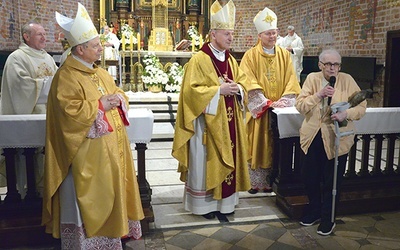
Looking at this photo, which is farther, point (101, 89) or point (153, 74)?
point (153, 74)

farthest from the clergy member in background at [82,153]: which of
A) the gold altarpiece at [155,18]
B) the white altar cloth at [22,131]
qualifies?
the gold altarpiece at [155,18]

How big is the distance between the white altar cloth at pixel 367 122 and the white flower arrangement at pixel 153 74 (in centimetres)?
593

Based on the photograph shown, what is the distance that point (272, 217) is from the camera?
3.99 metres

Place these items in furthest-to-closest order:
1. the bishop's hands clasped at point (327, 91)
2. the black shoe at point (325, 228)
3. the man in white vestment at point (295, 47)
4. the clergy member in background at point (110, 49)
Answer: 1. the man in white vestment at point (295, 47)
2. the clergy member in background at point (110, 49)
3. the black shoe at point (325, 228)
4. the bishop's hands clasped at point (327, 91)

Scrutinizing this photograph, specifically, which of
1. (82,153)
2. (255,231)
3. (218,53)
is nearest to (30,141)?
(82,153)

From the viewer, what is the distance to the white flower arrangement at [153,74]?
31.9 feet

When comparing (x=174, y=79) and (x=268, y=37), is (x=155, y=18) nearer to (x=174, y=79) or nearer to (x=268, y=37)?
(x=174, y=79)

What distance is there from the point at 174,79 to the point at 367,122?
6.32 m

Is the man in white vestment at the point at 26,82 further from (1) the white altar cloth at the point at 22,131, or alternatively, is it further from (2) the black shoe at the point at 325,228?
(2) the black shoe at the point at 325,228

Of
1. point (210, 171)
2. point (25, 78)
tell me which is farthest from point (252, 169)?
point (25, 78)

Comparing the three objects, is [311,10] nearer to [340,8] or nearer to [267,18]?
[340,8]

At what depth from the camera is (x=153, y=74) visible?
9.80 metres

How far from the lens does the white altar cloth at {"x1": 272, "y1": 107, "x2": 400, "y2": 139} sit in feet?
13.1

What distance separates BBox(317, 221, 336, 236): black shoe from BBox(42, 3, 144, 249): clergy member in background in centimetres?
171
